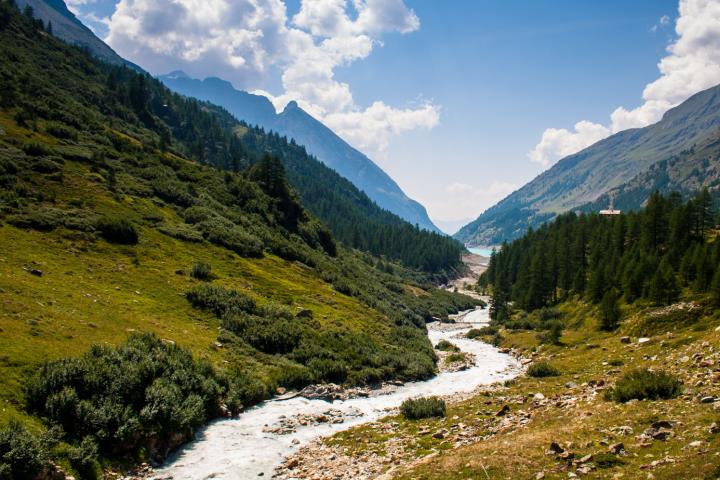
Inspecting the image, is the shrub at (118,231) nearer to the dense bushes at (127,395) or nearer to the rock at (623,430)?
the dense bushes at (127,395)

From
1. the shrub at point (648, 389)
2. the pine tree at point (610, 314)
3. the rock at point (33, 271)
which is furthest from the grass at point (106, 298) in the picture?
the pine tree at point (610, 314)

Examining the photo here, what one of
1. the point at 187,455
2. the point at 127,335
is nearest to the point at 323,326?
the point at 127,335

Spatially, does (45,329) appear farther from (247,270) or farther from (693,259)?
(693,259)

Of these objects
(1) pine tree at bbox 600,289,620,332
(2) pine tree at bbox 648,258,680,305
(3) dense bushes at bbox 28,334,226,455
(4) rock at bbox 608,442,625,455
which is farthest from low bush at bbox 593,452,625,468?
(2) pine tree at bbox 648,258,680,305

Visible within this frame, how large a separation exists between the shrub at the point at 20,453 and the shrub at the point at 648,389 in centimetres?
2680

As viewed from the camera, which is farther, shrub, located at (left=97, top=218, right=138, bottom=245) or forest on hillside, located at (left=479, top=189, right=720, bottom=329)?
forest on hillside, located at (left=479, top=189, right=720, bottom=329)

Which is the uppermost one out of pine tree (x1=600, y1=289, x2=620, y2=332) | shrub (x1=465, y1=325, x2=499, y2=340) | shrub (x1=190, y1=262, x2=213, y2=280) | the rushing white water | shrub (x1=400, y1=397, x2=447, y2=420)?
shrub (x1=190, y1=262, x2=213, y2=280)

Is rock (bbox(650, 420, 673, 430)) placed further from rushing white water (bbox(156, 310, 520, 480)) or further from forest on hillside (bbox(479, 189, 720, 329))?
forest on hillside (bbox(479, 189, 720, 329))

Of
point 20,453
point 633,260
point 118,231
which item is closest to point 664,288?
point 633,260

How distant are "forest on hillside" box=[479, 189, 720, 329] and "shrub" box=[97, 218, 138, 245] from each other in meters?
65.3

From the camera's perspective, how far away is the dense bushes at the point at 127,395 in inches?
804

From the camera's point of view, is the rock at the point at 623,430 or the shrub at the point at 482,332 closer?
the rock at the point at 623,430

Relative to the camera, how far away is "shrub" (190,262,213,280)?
51.3m

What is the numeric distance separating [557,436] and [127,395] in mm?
22877
